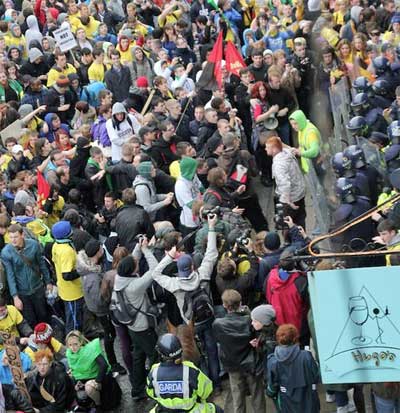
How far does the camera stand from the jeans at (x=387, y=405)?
819 cm

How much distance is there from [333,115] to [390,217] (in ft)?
14.2

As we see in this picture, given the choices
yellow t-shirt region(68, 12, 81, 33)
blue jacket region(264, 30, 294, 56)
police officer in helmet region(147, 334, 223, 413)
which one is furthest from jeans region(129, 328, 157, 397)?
yellow t-shirt region(68, 12, 81, 33)

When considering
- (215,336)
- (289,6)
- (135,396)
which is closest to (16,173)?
(135,396)

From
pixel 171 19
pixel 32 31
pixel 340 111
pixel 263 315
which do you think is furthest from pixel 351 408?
pixel 32 31

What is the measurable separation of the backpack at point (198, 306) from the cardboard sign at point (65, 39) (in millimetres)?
8845

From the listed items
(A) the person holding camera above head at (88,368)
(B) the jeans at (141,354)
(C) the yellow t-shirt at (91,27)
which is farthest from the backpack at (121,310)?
(C) the yellow t-shirt at (91,27)

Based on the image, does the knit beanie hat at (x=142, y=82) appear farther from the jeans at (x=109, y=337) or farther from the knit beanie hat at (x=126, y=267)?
the knit beanie hat at (x=126, y=267)

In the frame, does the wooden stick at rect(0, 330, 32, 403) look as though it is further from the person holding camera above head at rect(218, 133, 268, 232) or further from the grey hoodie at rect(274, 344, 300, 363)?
the person holding camera above head at rect(218, 133, 268, 232)

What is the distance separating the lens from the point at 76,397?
31.6ft

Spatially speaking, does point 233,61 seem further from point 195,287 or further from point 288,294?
point 288,294

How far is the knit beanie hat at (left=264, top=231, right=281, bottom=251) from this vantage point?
31.0 ft

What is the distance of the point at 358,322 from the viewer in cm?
717

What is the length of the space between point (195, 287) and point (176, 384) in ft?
5.36

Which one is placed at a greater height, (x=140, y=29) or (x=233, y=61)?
(x=140, y=29)
